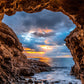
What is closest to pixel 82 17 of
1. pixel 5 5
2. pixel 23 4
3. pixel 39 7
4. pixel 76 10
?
pixel 76 10

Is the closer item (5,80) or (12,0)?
(12,0)

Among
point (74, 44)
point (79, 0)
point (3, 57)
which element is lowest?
point (3, 57)

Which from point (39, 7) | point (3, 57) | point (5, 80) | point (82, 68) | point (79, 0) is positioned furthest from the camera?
point (3, 57)

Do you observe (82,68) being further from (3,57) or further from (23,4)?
(3,57)

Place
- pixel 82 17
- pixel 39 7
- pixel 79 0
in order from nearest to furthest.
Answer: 1. pixel 79 0
2. pixel 82 17
3. pixel 39 7

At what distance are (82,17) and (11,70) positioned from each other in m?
14.5

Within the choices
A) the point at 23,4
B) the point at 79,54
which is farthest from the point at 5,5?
the point at 79,54

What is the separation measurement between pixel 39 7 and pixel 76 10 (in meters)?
5.54

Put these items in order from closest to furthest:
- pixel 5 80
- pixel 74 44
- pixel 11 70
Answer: pixel 74 44 < pixel 5 80 < pixel 11 70

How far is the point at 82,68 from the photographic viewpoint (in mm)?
9367

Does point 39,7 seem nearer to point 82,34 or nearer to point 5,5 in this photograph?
point 5,5

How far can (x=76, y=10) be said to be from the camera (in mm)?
8141

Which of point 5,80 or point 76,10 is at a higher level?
point 76,10

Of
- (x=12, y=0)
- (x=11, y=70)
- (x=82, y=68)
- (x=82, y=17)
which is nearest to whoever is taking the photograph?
(x=82, y=17)
